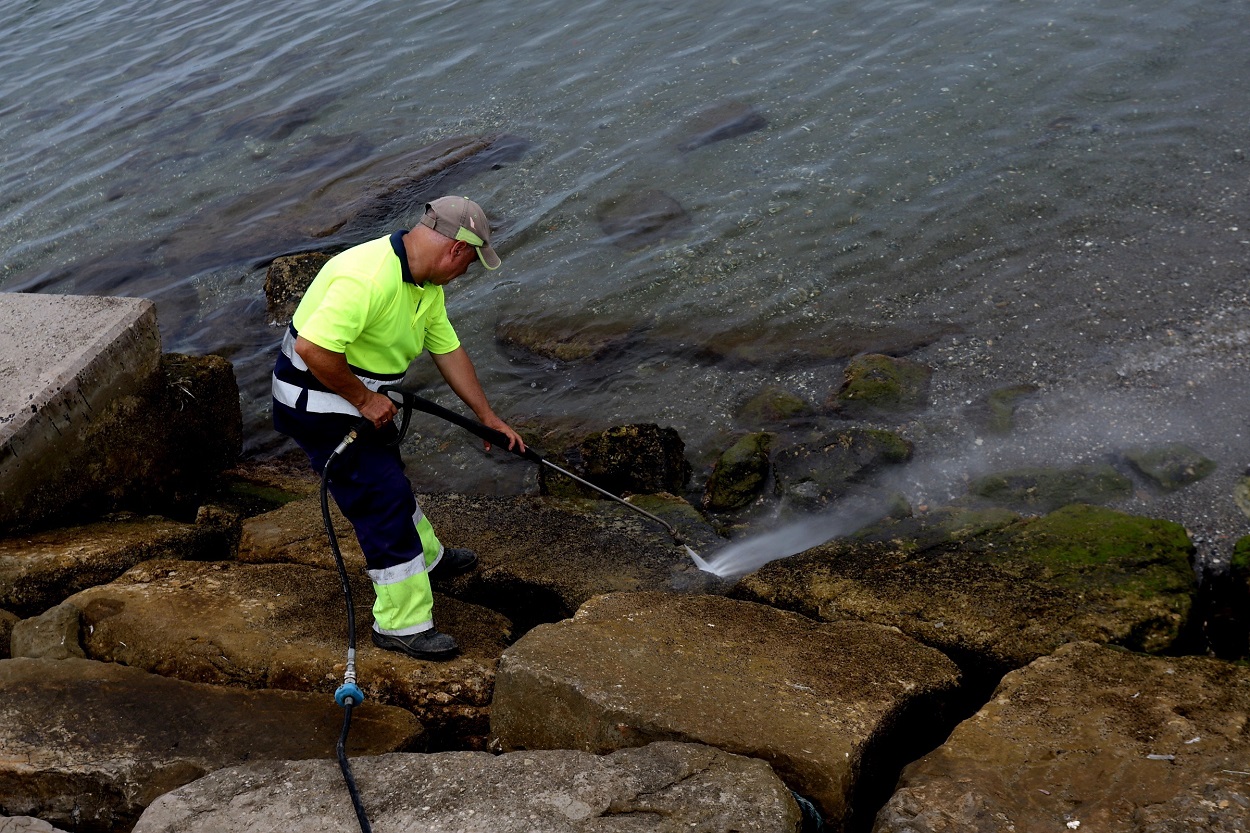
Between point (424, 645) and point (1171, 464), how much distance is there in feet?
15.0

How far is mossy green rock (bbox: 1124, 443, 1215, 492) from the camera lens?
604cm

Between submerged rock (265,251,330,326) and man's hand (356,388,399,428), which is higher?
man's hand (356,388,399,428)

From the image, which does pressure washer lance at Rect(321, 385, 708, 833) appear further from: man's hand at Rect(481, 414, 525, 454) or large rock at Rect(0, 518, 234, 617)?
large rock at Rect(0, 518, 234, 617)

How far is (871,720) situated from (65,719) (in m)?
3.27

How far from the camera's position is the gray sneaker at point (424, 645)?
4672 mm

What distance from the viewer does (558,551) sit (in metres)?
5.66

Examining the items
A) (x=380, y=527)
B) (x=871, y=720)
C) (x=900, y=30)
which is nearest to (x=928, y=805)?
(x=871, y=720)

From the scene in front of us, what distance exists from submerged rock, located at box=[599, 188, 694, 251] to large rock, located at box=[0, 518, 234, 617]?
518 centimetres

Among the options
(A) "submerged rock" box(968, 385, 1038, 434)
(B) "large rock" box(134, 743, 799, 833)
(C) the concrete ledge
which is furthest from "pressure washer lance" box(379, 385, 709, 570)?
(A) "submerged rock" box(968, 385, 1038, 434)

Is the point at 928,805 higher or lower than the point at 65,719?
lower

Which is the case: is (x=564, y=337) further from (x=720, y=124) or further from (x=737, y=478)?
(x=720, y=124)

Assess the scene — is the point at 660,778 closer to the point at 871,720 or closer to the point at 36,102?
the point at 871,720

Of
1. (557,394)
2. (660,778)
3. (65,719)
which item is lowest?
(557,394)

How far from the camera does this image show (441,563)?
552 centimetres
